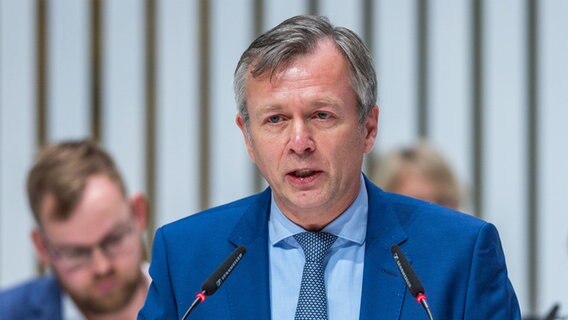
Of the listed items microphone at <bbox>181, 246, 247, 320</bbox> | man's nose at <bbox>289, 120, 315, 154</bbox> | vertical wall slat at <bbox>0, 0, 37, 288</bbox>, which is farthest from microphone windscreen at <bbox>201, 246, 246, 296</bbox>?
vertical wall slat at <bbox>0, 0, 37, 288</bbox>

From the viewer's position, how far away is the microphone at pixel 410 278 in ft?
7.80

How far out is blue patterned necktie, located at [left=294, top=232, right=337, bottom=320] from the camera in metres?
2.60

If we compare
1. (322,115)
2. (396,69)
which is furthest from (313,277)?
(396,69)

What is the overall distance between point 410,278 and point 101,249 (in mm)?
1999

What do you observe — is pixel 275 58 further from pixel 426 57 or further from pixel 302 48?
pixel 426 57

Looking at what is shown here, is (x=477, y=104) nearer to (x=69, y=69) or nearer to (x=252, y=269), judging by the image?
(x=69, y=69)

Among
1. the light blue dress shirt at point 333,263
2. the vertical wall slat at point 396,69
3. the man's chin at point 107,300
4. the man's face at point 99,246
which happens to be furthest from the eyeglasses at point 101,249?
the light blue dress shirt at point 333,263

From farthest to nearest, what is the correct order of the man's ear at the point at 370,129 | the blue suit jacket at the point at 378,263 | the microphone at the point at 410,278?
1. the man's ear at the point at 370,129
2. the blue suit jacket at the point at 378,263
3. the microphone at the point at 410,278

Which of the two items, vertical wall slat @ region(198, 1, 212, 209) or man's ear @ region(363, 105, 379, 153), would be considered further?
vertical wall slat @ region(198, 1, 212, 209)

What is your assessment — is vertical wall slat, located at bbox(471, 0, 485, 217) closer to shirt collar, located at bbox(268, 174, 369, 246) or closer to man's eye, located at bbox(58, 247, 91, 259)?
man's eye, located at bbox(58, 247, 91, 259)

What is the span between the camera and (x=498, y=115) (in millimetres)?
5340

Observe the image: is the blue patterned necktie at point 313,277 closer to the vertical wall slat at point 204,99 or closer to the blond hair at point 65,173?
the blond hair at point 65,173

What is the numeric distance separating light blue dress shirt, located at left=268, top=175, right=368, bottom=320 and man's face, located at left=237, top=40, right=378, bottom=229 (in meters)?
0.07

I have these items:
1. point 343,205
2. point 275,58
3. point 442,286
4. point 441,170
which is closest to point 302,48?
point 275,58
